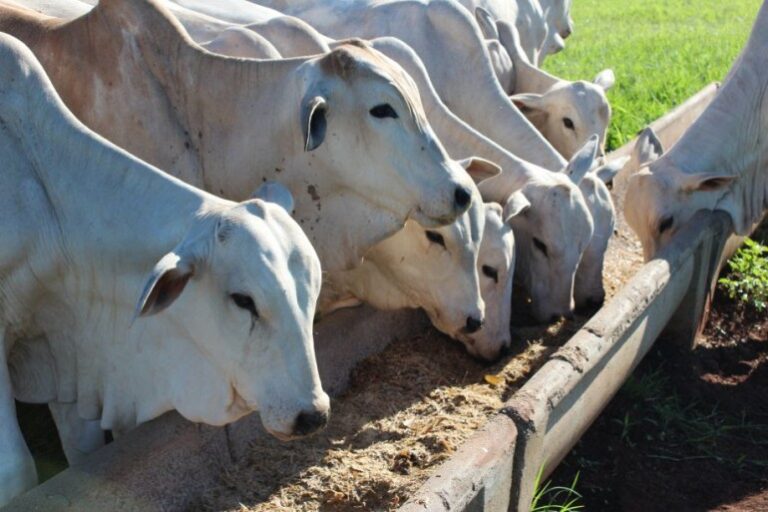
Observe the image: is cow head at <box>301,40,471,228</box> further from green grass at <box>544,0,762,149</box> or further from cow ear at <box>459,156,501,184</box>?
green grass at <box>544,0,762,149</box>

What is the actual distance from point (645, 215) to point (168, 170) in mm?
2689

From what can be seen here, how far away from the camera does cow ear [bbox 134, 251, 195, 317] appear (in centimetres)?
300

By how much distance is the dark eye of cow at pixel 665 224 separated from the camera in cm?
596

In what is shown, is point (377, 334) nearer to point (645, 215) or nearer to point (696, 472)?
point (696, 472)

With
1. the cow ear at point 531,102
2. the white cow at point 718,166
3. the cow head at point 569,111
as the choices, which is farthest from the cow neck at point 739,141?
the cow ear at point 531,102

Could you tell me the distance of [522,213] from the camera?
5.18m

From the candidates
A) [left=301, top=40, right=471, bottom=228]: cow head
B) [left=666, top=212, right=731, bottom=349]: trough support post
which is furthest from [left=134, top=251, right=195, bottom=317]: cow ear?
[left=666, top=212, right=731, bottom=349]: trough support post

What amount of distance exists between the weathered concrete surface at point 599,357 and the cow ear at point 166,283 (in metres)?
1.17

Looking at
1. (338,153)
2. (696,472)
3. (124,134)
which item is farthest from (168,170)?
(696,472)

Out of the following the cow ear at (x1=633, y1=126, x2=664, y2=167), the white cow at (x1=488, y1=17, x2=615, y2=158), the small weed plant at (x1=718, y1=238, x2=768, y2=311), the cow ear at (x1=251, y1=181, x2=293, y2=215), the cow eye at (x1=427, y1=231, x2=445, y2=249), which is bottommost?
the small weed plant at (x1=718, y1=238, x2=768, y2=311)

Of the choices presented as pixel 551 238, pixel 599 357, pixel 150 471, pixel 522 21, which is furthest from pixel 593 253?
pixel 522 21

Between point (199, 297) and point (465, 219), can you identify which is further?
point (465, 219)

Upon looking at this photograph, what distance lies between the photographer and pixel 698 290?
19.1 ft

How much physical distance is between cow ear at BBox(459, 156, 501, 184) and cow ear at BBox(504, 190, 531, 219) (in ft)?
0.53
